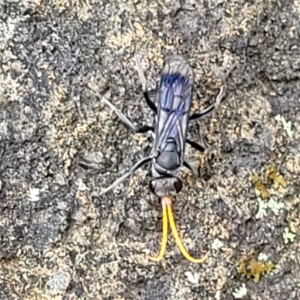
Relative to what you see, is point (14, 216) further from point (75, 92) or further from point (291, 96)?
point (291, 96)

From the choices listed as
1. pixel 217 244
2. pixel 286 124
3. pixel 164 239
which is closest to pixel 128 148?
pixel 164 239

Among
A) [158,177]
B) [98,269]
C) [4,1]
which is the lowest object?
[98,269]

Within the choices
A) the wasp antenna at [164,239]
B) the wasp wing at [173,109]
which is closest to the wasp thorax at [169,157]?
the wasp wing at [173,109]

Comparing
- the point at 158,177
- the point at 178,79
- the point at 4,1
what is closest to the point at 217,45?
the point at 178,79

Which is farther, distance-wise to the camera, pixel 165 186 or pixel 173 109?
pixel 173 109

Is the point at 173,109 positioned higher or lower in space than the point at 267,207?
higher

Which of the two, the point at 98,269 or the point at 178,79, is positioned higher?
the point at 178,79

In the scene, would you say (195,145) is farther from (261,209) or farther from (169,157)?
(261,209)
